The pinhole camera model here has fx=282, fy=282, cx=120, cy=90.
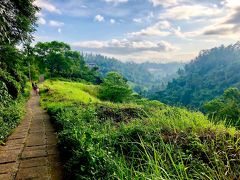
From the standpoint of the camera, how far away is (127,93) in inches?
1929

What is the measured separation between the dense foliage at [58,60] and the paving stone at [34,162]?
61184mm

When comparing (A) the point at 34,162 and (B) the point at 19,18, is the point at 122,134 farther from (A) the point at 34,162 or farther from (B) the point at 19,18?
(B) the point at 19,18

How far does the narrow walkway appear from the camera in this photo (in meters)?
5.80

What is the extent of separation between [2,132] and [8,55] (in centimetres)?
335

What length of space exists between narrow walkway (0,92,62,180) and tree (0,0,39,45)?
16.5 ft

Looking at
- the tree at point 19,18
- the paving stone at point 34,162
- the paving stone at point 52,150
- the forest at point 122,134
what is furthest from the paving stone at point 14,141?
the tree at point 19,18

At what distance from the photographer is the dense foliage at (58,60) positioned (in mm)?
68375

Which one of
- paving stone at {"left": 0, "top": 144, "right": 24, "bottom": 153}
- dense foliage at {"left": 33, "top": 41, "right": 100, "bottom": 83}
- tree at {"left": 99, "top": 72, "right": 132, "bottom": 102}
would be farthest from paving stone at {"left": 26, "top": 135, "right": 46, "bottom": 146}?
dense foliage at {"left": 33, "top": 41, "right": 100, "bottom": 83}

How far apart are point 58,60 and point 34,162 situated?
6358cm

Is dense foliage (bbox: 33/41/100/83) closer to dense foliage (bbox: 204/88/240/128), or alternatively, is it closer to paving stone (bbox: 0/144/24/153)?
dense foliage (bbox: 204/88/240/128)

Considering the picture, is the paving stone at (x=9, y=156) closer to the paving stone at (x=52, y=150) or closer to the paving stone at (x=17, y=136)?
the paving stone at (x=52, y=150)

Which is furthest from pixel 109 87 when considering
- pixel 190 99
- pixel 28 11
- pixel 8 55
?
pixel 190 99

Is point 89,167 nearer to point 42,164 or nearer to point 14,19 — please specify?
point 42,164

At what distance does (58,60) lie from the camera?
68188mm
